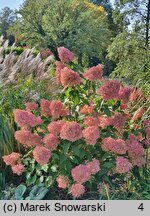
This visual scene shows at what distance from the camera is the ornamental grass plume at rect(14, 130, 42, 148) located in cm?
253

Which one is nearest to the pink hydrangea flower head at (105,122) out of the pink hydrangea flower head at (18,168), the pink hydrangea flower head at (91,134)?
the pink hydrangea flower head at (91,134)

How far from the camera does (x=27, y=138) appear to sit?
8.34ft

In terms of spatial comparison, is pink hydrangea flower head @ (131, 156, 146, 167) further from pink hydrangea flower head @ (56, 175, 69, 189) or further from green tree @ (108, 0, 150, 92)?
green tree @ (108, 0, 150, 92)

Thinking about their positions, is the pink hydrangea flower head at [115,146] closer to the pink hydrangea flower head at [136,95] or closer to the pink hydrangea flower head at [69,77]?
the pink hydrangea flower head at [69,77]

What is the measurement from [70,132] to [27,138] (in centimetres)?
36

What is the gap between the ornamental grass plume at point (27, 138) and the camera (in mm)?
2529

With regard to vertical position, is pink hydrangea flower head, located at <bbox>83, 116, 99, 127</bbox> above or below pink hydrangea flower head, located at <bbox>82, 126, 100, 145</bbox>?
above

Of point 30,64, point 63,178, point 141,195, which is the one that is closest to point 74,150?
point 63,178

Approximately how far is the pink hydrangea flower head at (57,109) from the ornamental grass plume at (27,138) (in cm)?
19

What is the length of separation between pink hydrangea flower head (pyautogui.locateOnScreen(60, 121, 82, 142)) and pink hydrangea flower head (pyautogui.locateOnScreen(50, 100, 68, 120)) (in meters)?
0.25

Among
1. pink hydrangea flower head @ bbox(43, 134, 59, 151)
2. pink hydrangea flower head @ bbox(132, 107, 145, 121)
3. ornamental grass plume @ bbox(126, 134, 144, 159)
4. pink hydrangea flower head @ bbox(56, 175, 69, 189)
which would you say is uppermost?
pink hydrangea flower head @ bbox(132, 107, 145, 121)

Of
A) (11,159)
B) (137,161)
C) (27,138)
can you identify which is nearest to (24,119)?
(27,138)

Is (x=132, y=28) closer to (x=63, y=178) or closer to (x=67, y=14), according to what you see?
(x=67, y=14)

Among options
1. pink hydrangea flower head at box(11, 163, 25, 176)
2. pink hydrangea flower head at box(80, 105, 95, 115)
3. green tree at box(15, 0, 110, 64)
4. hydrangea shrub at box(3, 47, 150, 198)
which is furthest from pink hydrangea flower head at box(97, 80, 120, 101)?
green tree at box(15, 0, 110, 64)
